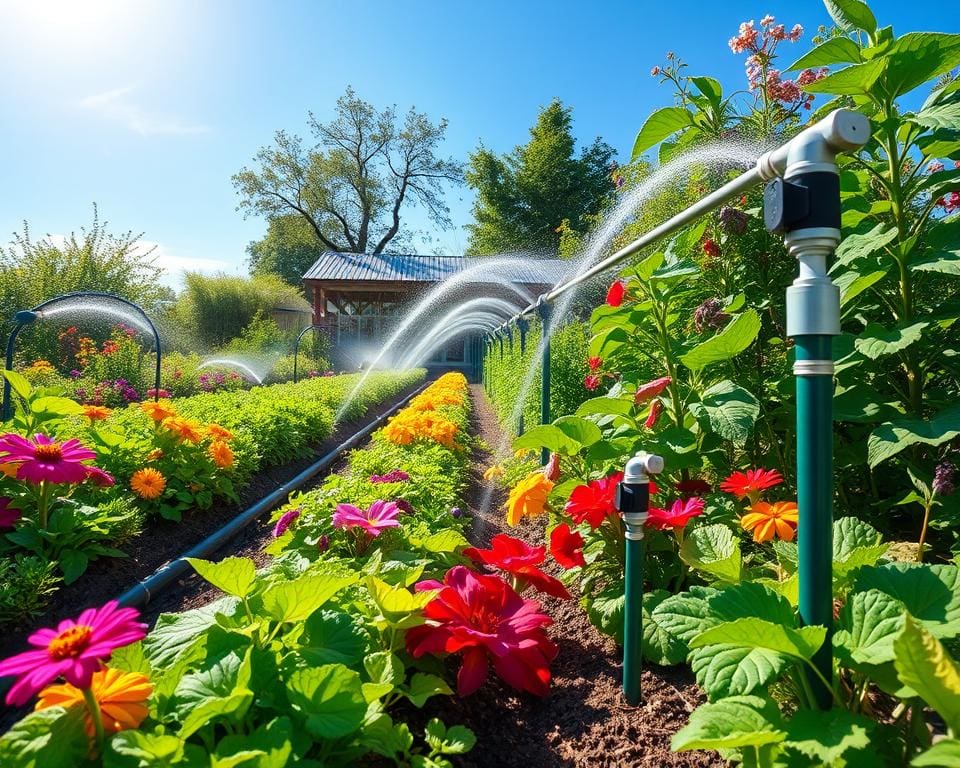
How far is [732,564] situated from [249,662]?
0.95 meters

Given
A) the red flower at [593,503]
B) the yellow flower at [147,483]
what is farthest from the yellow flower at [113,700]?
the yellow flower at [147,483]

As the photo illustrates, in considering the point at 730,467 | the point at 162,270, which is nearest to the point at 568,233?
the point at 162,270

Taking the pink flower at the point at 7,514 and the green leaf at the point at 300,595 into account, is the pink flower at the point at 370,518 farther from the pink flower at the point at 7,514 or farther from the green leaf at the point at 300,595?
the pink flower at the point at 7,514

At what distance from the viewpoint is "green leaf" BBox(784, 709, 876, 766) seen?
0.73 m

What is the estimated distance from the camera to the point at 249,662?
38.2 inches

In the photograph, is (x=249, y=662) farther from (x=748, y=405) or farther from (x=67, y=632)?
(x=748, y=405)

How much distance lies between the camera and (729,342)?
1557mm

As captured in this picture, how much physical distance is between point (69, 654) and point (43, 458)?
1.54 m

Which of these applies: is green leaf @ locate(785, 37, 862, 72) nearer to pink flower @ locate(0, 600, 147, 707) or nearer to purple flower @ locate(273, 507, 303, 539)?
pink flower @ locate(0, 600, 147, 707)

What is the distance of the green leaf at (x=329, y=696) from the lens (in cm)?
95

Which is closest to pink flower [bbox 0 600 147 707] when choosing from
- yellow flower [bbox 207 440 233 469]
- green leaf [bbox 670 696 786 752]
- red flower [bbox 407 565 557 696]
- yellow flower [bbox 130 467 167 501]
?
red flower [bbox 407 565 557 696]

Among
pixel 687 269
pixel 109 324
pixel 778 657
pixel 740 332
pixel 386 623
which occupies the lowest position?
pixel 386 623

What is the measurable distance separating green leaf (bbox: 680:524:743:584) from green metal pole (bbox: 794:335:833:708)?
11.2 inches

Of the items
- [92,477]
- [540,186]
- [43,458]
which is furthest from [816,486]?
[540,186]
